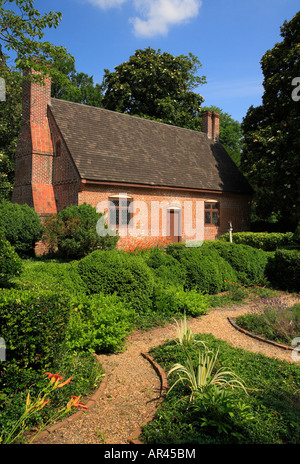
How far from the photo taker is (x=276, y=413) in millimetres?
3385

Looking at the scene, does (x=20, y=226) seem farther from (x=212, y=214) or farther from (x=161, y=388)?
(x=212, y=214)

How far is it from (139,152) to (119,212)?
445cm

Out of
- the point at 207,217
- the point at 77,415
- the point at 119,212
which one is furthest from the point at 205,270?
the point at 207,217

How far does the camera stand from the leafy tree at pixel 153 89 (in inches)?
1174

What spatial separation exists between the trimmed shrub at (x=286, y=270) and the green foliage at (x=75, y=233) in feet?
20.9

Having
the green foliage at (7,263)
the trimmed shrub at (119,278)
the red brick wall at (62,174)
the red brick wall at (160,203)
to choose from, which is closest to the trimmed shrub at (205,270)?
the trimmed shrub at (119,278)

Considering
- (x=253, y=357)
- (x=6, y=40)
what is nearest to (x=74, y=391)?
(x=253, y=357)

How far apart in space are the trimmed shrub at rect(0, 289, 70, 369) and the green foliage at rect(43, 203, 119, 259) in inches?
364

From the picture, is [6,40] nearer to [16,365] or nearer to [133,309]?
[133,309]

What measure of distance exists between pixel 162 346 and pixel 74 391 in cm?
188

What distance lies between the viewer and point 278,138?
1942 cm
